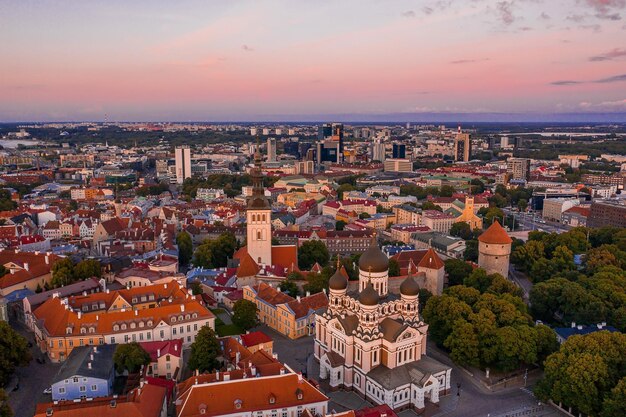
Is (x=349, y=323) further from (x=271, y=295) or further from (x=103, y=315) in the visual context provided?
(x=103, y=315)

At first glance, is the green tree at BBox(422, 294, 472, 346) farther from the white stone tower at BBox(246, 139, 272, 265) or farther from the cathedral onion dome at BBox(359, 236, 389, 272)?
the white stone tower at BBox(246, 139, 272, 265)

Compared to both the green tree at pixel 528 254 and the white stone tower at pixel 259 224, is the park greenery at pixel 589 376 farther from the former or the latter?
the green tree at pixel 528 254

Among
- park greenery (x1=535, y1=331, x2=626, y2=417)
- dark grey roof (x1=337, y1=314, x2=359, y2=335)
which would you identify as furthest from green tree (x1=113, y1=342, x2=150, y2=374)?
park greenery (x1=535, y1=331, x2=626, y2=417)

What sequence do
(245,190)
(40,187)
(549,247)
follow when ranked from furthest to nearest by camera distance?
(40,187)
(245,190)
(549,247)

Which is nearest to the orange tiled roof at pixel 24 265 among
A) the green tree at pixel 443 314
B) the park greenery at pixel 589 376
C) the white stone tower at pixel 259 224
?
the white stone tower at pixel 259 224

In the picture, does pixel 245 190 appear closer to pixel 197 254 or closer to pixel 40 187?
pixel 40 187

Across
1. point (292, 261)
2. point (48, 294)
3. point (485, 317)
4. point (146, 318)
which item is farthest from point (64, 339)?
point (485, 317)

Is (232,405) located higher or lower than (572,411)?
higher
